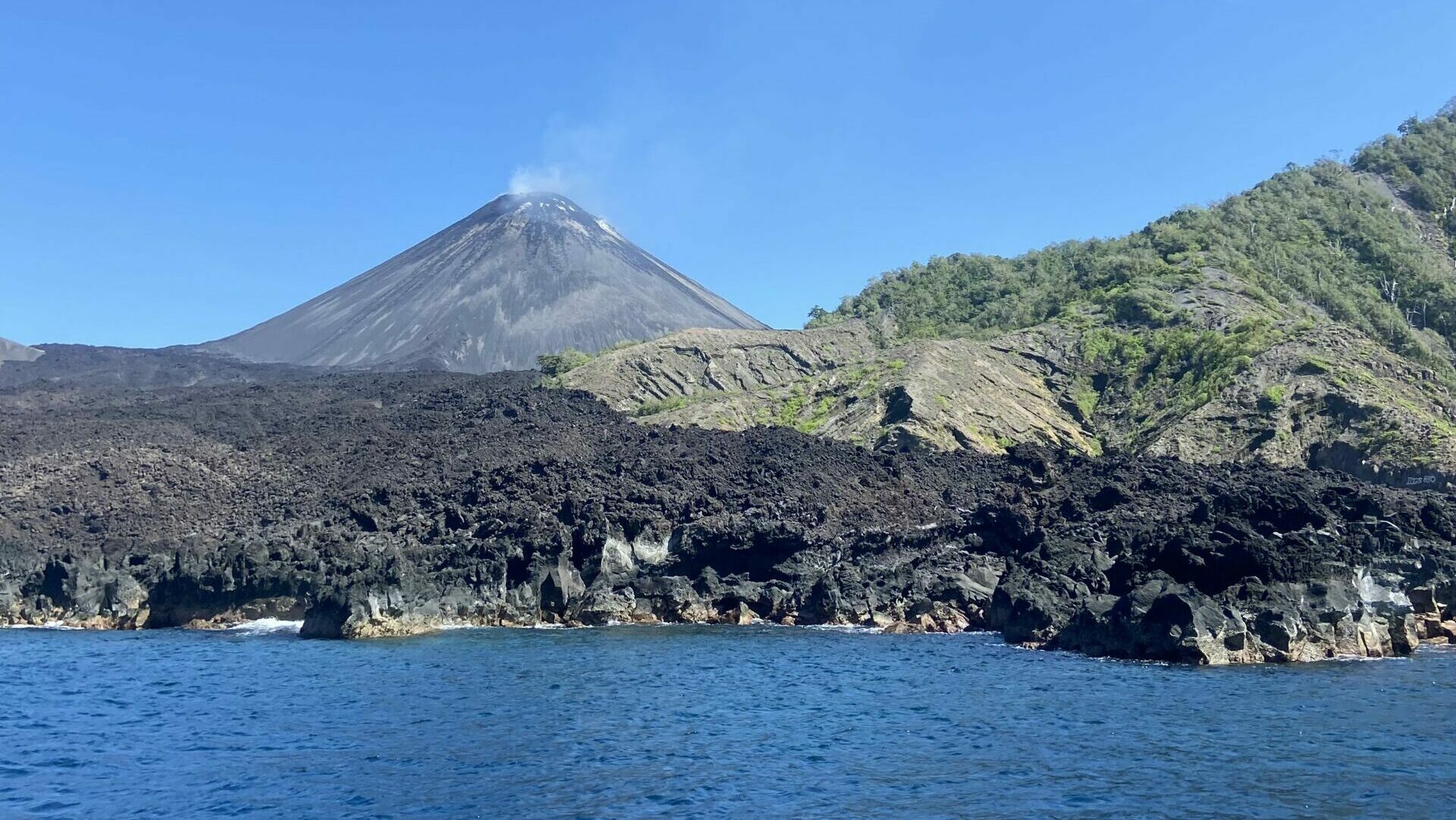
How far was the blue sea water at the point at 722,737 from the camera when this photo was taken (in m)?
20.9

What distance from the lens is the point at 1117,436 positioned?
3696 inches

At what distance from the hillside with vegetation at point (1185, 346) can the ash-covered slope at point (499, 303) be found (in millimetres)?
29493

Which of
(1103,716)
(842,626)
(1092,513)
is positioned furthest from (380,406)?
(1103,716)

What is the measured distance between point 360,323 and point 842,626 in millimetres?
112009

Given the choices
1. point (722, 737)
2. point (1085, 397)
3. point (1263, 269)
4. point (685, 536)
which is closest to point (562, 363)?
point (1085, 397)

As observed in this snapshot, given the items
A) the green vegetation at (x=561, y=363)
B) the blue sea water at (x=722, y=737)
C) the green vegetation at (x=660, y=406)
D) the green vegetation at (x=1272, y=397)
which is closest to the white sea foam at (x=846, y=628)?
the blue sea water at (x=722, y=737)

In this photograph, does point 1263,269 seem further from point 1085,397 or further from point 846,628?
point 846,628

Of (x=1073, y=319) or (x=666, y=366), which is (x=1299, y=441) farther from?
(x=666, y=366)

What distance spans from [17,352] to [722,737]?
135446 mm

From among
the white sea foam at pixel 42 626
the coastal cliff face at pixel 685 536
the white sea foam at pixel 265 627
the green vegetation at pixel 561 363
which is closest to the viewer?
the coastal cliff face at pixel 685 536

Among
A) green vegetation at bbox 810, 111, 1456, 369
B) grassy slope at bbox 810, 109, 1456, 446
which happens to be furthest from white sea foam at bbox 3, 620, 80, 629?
green vegetation at bbox 810, 111, 1456, 369

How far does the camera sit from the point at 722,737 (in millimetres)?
27609

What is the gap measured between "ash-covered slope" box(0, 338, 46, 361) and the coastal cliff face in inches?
2036

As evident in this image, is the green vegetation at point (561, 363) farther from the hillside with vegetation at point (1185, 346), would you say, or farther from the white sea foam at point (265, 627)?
the white sea foam at point (265, 627)
